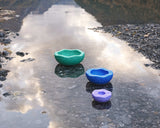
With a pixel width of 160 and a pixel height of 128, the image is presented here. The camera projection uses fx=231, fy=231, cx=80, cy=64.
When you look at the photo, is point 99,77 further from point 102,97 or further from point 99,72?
point 102,97

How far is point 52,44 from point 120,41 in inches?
173

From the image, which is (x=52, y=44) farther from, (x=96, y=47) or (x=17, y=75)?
(x=17, y=75)

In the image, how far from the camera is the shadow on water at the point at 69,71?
9953 mm

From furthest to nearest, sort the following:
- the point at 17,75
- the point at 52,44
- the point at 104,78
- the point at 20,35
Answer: the point at 20,35, the point at 52,44, the point at 17,75, the point at 104,78

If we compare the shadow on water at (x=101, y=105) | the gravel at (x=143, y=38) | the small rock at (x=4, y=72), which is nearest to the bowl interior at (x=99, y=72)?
the shadow on water at (x=101, y=105)

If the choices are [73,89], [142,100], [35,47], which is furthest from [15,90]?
[35,47]

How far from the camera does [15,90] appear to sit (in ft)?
28.4

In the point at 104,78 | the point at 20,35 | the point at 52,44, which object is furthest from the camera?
the point at 20,35

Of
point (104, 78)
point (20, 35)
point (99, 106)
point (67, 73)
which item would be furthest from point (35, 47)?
point (99, 106)

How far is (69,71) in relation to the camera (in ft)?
33.8

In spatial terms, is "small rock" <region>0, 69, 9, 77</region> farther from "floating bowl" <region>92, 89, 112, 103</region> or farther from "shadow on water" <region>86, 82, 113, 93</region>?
"floating bowl" <region>92, 89, 112, 103</region>

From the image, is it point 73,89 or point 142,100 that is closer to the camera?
point 142,100

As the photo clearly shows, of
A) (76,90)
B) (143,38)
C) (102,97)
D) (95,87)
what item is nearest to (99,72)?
(95,87)

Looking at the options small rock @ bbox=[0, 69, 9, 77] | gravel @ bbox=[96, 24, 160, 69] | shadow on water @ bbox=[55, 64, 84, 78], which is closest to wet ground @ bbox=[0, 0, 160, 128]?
shadow on water @ bbox=[55, 64, 84, 78]
